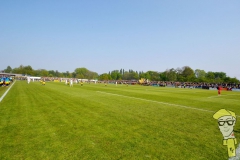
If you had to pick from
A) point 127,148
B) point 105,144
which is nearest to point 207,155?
point 127,148

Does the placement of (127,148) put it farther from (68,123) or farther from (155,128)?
(68,123)

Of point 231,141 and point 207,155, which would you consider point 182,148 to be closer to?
point 207,155

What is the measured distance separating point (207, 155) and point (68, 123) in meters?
5.60

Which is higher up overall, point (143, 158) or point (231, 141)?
point (231, 141)

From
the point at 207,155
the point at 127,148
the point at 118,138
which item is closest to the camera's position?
the point at 207,155

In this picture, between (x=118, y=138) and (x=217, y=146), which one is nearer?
(x=217, y=146)

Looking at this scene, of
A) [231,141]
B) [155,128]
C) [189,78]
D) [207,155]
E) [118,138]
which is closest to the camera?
[231,141]

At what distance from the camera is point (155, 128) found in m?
6.84

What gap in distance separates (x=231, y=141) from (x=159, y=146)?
118 inches

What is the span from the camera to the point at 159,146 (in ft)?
16.4

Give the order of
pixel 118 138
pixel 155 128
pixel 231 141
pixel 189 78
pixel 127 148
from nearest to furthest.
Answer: pixel 231 141, pixel 127 148, pixel 118 138, pixel 155 128, pixel 189 78

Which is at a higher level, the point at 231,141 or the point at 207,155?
the point at 231,141

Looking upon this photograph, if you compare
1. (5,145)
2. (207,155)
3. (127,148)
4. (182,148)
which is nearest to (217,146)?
(207,155)

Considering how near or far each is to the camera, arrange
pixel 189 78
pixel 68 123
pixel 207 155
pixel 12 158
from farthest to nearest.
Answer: pixel 189 78 → pixel 68 123 → pixel 207 155 → pixel 12 158
